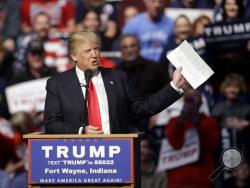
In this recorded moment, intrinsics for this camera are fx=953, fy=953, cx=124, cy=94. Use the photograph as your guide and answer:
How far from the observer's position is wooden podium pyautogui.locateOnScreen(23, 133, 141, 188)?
6438mm

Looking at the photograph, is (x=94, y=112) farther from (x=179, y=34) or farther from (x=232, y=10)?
(x=179, y=34)

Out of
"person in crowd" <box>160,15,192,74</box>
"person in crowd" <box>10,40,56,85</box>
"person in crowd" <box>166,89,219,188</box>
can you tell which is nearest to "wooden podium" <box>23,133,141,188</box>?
"person in crowd" <box>166,89,219,188</box>

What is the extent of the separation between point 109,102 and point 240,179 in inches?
129

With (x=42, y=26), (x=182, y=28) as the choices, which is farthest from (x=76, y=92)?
(x=42, y=26)

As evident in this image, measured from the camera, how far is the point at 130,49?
11.0 meters

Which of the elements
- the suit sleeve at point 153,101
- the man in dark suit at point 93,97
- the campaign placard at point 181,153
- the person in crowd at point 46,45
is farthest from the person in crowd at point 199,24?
the man in dark suit at point 93,97

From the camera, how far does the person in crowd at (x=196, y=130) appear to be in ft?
32.2

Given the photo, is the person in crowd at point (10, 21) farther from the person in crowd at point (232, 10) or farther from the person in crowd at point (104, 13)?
the person in crowd at point (232, 10)

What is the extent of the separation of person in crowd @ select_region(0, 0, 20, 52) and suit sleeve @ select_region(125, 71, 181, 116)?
21.9ft

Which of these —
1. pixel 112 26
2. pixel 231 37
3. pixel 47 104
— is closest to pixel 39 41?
pixel 112 26

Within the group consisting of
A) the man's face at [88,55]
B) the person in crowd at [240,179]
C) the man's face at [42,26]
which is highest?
the man's face at [42,26]

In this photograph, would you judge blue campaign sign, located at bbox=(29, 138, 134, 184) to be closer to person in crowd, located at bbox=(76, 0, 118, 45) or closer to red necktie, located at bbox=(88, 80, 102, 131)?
red necktie, located at bbox=(88, 80, 102, 131)

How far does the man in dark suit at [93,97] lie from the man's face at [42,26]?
Result: 577cm

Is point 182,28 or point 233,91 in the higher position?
point 182,28
